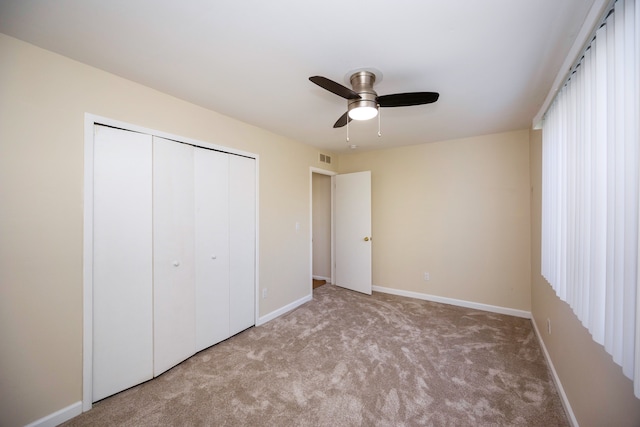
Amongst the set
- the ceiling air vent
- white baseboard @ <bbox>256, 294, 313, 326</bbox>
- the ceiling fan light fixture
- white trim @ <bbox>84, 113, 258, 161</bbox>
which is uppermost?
the ceiling air vent

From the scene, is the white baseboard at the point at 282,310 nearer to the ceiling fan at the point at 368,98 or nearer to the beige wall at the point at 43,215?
the beige wall at the point at 43,215

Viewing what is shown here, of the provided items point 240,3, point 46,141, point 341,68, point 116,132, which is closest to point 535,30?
point 341,68

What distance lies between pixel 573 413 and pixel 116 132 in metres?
3.71

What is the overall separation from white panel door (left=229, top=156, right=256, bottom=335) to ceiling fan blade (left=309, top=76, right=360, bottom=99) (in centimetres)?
157

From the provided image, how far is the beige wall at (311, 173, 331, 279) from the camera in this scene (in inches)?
198

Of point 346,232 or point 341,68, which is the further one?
point 346,232

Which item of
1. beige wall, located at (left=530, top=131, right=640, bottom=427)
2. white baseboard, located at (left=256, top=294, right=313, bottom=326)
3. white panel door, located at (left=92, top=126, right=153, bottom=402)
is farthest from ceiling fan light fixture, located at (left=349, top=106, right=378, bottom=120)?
white baseboard, located at (left=256, top=294, right=313, bottom=326)

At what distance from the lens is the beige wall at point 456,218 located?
3.26 metres

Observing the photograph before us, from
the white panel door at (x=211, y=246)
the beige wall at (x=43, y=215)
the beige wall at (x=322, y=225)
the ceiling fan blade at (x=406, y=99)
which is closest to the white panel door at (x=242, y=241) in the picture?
the white panel door at (x=211, y=246)

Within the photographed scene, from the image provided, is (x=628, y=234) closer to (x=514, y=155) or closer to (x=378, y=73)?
(x=378, y=73)

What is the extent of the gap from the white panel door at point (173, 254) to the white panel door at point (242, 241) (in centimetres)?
45

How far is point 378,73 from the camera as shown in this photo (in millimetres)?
1845

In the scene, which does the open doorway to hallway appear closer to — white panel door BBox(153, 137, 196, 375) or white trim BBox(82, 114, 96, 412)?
white panel door BBox(153, 137, 196, 375)

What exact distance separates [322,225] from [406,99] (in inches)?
137
